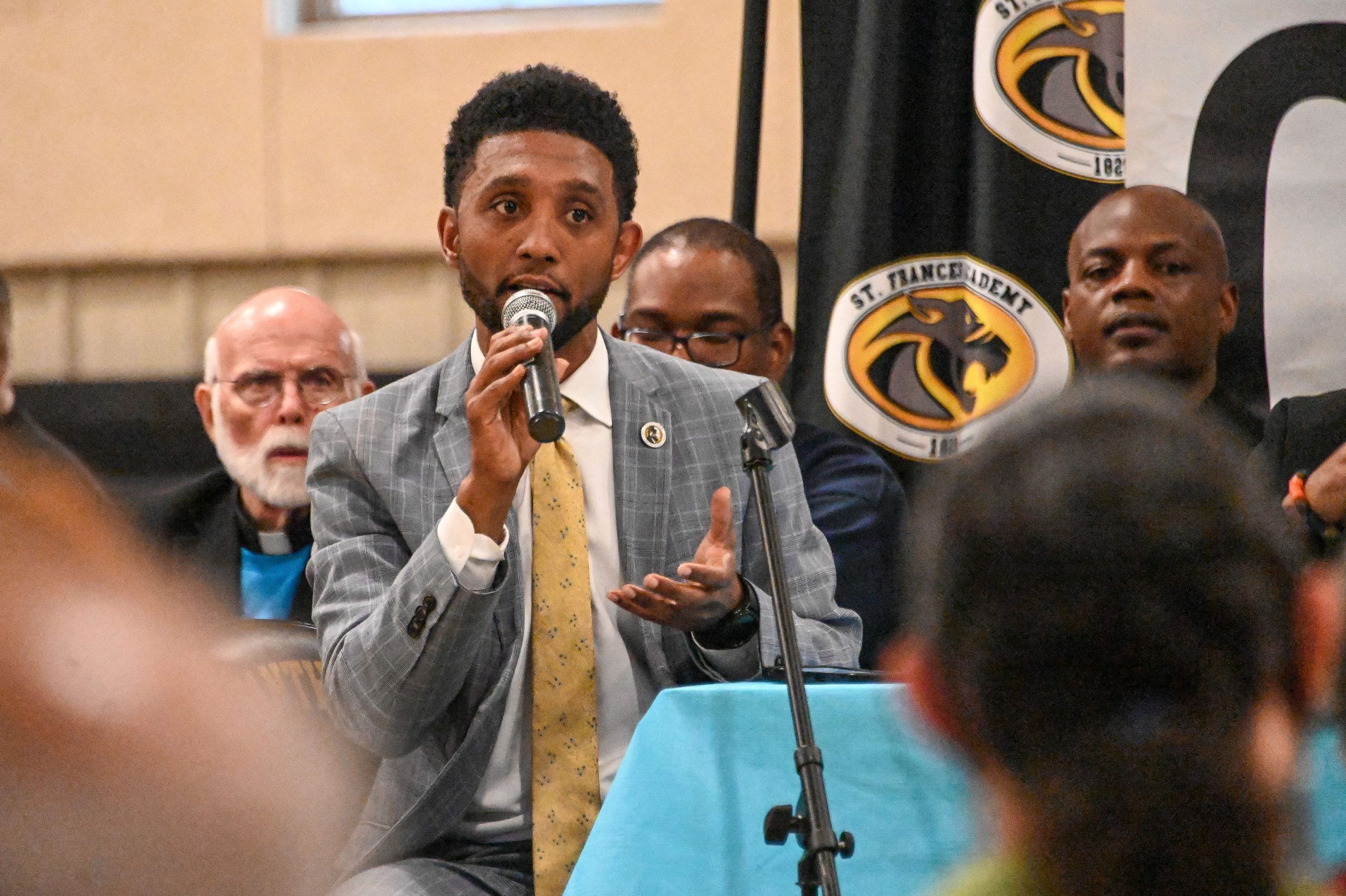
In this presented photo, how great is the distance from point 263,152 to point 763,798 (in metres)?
3.03

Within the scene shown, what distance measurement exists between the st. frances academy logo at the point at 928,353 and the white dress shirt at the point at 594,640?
104 cm

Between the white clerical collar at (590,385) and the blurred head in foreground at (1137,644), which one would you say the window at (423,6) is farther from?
the blurred head in foreground at (1137,644)

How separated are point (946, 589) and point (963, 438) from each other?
2.19m

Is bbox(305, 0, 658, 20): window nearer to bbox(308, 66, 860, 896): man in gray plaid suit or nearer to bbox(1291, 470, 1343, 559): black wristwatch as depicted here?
bbox(308, 66, 860, 896): man in gray plaid suit

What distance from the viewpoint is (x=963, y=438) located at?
108 inches

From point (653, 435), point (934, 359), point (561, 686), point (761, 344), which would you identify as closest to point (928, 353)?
point (934, 359)

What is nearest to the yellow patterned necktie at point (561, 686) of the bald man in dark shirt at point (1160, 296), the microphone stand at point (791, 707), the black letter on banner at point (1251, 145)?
the microphone stand at point (791, 707)

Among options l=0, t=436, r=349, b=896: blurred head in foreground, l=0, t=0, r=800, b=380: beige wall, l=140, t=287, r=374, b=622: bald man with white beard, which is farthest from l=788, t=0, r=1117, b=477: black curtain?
l=0, t=436, r=349, b=896: blurred head in foreground

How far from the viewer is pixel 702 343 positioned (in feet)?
9.05

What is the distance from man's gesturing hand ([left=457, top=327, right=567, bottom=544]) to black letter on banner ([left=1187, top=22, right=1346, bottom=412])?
151 centimetres

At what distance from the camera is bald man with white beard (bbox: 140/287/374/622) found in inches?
105

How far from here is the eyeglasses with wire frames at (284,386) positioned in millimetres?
2900

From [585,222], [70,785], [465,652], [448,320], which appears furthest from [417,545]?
[448,320]

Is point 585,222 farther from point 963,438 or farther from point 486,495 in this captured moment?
point 963,438
